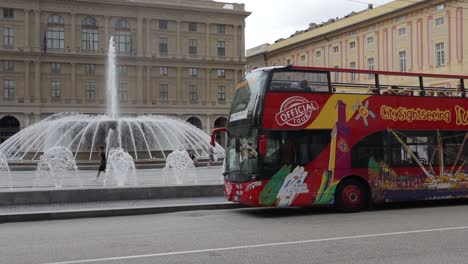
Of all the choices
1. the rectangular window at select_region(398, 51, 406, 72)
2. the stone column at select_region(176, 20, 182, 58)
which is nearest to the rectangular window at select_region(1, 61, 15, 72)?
the stone column at select_region(176, 20, 182, 58)

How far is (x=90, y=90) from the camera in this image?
74250 mm

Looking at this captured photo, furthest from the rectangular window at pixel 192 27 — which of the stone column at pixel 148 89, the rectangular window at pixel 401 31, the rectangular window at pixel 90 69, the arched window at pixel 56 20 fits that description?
the rectangular window at pixel 401 31

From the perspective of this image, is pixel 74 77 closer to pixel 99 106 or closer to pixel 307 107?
pixel 99 106

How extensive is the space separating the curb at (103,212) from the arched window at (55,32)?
64788mm

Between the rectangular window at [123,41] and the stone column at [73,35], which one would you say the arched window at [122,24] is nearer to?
the rectangular window at [123,41]

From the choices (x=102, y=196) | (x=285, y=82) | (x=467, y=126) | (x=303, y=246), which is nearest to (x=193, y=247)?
(x=303, y=246)

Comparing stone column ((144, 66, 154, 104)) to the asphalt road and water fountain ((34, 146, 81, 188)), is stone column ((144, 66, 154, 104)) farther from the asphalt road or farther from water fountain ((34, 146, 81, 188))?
the asphalt road

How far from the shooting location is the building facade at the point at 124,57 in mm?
70062

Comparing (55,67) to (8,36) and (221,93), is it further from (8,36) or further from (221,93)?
(221,93)

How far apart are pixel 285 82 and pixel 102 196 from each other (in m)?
5.71

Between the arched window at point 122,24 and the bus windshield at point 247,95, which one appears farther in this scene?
the arched window at point 122,24

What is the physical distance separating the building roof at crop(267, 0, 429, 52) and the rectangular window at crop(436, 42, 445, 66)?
4.84 m

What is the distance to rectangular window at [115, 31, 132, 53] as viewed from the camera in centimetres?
7475

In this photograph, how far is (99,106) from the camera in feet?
243
